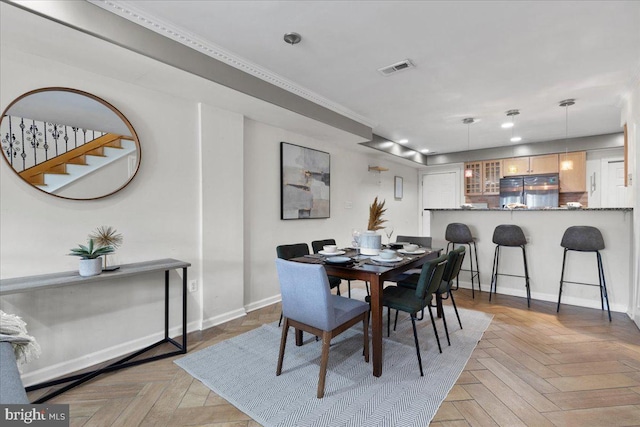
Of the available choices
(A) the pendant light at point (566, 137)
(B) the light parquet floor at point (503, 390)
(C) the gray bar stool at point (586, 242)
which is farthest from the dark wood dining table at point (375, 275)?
(A) the pendant light at point (566, 137)

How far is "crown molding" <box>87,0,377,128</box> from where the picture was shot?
187 cm

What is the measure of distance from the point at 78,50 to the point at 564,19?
334 cm

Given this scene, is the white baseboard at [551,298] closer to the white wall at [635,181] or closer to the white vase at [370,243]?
the white wall at [635,181]

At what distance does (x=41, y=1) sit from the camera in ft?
5.26

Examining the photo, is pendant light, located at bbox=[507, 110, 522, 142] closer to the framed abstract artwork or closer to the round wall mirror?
the framed abstract artwork

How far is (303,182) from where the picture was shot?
415cm

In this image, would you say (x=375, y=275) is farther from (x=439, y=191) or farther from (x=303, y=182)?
(x=439, y=191)

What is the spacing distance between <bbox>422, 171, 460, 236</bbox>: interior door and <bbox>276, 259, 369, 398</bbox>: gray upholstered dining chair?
564 centimetres

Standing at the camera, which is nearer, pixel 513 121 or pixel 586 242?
pixel 586 242

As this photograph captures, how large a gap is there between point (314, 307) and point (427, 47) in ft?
7.35

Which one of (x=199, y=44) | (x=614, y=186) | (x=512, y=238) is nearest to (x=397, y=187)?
(x=512, y=238)

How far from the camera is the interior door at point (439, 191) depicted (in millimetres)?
7078
